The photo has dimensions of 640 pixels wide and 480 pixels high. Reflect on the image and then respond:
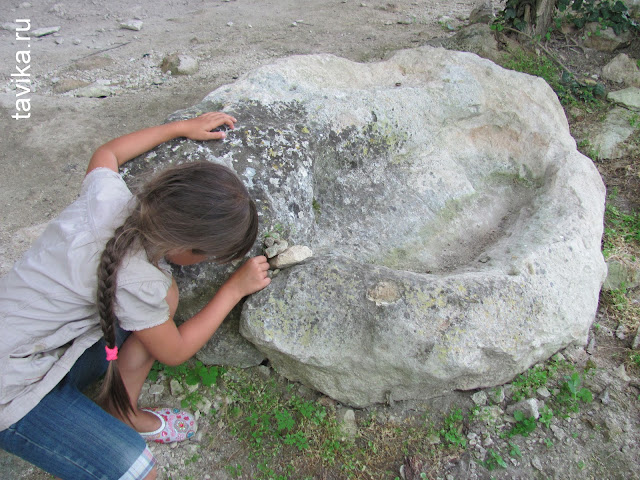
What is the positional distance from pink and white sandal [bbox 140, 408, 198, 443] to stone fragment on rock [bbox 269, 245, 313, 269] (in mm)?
758

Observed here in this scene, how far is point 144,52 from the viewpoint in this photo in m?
5.73

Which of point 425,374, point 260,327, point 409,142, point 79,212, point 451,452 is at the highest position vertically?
point 79,212

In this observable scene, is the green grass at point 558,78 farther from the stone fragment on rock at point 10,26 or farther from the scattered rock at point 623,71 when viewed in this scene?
the stone fragment on rock at point 10,26

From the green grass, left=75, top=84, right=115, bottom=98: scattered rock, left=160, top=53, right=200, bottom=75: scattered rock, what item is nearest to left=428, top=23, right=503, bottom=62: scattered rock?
the green grass

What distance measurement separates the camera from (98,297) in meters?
1.71

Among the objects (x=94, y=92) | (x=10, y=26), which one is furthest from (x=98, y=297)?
(x=10, y=26)

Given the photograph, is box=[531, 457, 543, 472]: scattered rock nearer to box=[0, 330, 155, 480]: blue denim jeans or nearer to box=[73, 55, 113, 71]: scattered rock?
box=[0, 330, 155, 480]: blue denim jeans

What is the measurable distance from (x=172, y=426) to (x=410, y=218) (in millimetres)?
1582

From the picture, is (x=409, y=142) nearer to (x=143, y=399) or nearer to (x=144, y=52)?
(x=143, y=399)

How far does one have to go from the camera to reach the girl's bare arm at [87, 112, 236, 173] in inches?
85.4

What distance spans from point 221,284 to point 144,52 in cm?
446

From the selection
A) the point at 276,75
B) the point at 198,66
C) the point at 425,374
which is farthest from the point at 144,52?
the point at 425,374

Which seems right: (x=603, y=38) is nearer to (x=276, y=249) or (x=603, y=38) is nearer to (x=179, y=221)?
(x=276, y=249)

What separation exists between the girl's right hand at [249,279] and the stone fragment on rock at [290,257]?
0.08m
